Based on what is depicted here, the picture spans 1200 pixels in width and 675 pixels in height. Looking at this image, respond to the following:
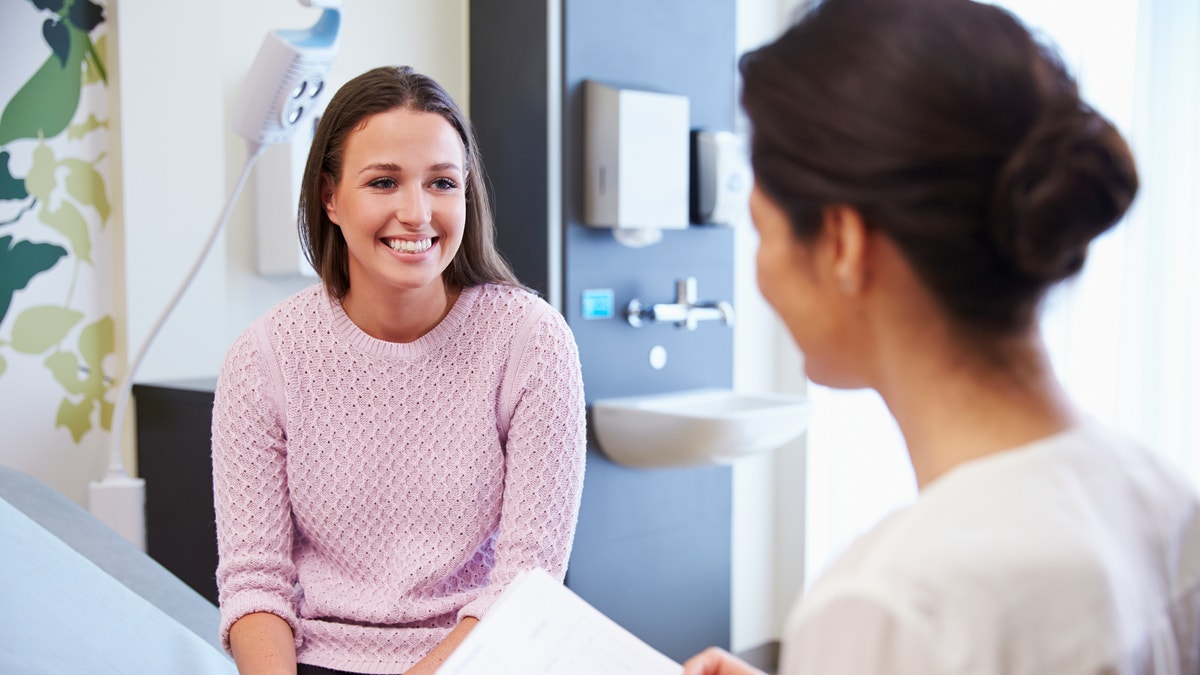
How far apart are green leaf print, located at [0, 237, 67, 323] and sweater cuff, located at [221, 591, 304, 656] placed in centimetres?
105

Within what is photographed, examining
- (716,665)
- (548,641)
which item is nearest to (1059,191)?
(716,665)

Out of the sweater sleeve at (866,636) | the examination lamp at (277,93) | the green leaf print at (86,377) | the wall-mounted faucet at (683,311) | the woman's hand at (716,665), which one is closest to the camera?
the sweater sleeve at (866,636)

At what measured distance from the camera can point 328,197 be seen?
4.76ft

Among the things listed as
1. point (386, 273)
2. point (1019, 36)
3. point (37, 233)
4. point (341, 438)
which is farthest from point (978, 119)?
point (37, 233)

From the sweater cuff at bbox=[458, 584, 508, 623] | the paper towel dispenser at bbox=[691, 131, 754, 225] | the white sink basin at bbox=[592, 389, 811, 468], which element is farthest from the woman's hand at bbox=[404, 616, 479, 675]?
the paper towel dispenser at bbox=[691, 131, 754, 225]

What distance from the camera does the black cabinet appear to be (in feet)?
6.83

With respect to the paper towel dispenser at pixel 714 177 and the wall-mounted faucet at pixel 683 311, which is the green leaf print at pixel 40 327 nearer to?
the wall-mounted faucet at pixel 683 311

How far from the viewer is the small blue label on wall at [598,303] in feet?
8.34

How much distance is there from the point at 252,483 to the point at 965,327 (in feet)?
3.32

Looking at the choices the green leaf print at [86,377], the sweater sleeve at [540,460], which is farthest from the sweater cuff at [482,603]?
the green leaf print at [86,377]

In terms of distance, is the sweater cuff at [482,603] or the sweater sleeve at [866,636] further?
the sweater cuff at [482,603]

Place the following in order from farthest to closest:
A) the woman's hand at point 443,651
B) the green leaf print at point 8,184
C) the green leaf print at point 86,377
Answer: the green leaf print at point 86,377 → the green leaf print at point 8,184 → the woman's hand at point 443,651

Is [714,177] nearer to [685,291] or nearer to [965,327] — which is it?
[685,291]

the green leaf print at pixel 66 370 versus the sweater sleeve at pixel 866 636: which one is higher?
the sweater sleeve at pixel 866 636
